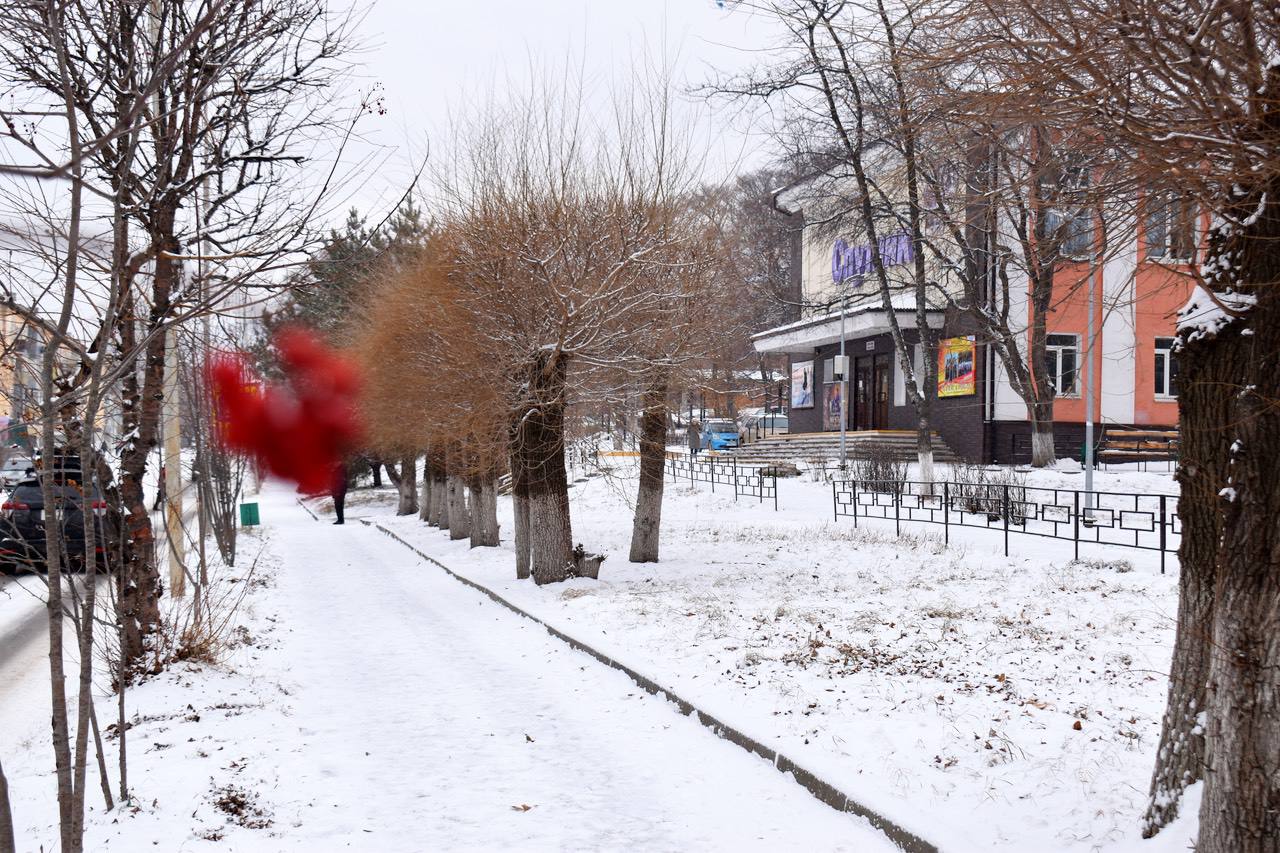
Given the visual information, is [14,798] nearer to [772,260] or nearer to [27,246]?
[27,246]

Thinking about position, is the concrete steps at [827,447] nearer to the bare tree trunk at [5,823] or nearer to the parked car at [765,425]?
the parked car at [765,425]

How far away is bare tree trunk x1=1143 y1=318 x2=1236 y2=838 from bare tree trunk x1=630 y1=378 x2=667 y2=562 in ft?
35.9

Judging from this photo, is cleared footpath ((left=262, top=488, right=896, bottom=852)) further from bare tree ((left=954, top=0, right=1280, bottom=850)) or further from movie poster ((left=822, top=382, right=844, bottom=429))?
movie poster ((left=822, top=382, right=844, bottom=429))

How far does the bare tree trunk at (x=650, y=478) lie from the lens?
1531cm

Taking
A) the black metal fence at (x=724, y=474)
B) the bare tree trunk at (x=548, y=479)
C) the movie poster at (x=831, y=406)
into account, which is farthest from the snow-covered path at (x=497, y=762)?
the movie poster at (x=831, y=406)

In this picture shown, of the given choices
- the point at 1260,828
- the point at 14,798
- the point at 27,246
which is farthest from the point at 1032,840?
the point at 27,246

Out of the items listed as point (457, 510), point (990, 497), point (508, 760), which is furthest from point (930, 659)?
point (457, 510)

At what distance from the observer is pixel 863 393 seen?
122 ft

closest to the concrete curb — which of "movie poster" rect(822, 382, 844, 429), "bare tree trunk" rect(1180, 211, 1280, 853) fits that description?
"bare tree trunk" rect(1180, 211, 1280, 853)

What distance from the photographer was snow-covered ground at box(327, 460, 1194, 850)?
5.09 meters

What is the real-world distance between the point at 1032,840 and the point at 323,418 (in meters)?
17.4

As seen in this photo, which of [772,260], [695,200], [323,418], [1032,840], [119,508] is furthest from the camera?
[772,260]

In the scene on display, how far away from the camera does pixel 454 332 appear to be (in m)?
14.4

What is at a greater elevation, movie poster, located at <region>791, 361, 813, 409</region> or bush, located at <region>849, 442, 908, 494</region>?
movie poster, located at <region>791, 361, 813, 409</region>
